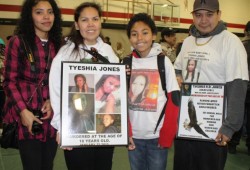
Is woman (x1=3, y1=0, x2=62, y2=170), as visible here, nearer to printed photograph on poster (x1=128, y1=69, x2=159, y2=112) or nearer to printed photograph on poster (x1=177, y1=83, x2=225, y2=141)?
printed photograph on poster (x1=128, y1=69, x2=159, y2=112)

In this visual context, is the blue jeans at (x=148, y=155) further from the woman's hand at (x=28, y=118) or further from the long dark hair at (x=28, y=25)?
the long dark hair at (x=28, y=25)

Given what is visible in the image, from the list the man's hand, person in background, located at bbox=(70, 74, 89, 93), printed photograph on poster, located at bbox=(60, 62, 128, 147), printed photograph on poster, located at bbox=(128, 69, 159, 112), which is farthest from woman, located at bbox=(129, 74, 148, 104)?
the man's hand

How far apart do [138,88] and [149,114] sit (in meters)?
0.23

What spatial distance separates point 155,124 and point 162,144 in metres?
0.17

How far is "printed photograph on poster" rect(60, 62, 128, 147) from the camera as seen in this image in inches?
80.6

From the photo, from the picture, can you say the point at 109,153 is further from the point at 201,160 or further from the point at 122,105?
the point at 201,160

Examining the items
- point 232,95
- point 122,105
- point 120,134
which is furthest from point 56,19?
point 232,95

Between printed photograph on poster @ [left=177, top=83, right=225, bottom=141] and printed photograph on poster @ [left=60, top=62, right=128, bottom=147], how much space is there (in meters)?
0.53

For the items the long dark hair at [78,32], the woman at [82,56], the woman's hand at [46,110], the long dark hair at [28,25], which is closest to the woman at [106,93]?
the woman at [82,56]

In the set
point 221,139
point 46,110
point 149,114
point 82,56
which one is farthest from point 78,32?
point 221,139

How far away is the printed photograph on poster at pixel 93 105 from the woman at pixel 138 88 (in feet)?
0.83

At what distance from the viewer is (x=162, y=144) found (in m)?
2.36

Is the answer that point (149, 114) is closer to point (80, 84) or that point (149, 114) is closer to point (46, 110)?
point (80, 84)

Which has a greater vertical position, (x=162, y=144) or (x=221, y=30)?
(x=221, y=30)
